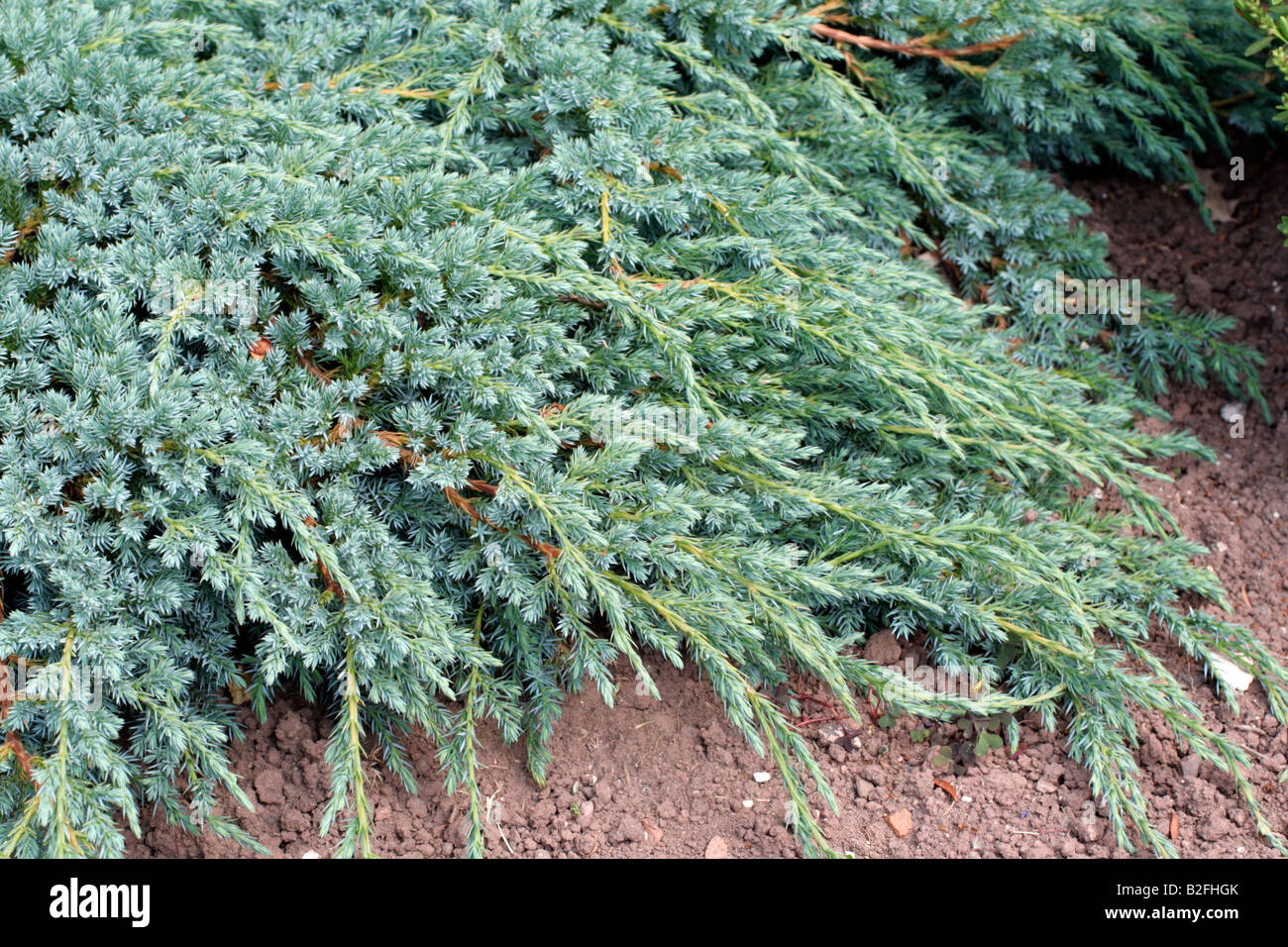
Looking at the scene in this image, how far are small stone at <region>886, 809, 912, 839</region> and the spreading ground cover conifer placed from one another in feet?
1.10

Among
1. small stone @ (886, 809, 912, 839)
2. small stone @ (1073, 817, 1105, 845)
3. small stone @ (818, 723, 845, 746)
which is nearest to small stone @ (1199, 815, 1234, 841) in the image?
small stone @ (1073, 817, 1105, 845)

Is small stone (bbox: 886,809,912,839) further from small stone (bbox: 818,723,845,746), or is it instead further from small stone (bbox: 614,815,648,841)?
small stone (bbox: 614,815,648,841)

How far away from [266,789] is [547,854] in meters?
0.67

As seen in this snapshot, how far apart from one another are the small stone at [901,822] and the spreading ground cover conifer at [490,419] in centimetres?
33

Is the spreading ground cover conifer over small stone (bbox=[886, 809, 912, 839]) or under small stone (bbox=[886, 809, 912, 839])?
over

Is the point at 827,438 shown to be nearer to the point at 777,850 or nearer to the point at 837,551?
the point at 837,551

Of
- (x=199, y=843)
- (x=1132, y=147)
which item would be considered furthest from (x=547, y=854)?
(x=1132, y=147)

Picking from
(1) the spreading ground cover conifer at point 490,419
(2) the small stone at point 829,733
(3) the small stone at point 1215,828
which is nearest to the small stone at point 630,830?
(1) the spreading ground cover conifer at point 490,419

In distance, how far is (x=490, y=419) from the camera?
239cm

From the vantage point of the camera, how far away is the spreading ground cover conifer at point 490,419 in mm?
2186

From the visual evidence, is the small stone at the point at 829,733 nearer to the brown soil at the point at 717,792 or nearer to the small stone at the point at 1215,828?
the brown soil at the point at 717,792

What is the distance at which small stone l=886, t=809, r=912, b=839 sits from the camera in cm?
245

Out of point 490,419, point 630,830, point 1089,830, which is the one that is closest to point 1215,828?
point 1089,830

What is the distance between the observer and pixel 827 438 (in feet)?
9.23
